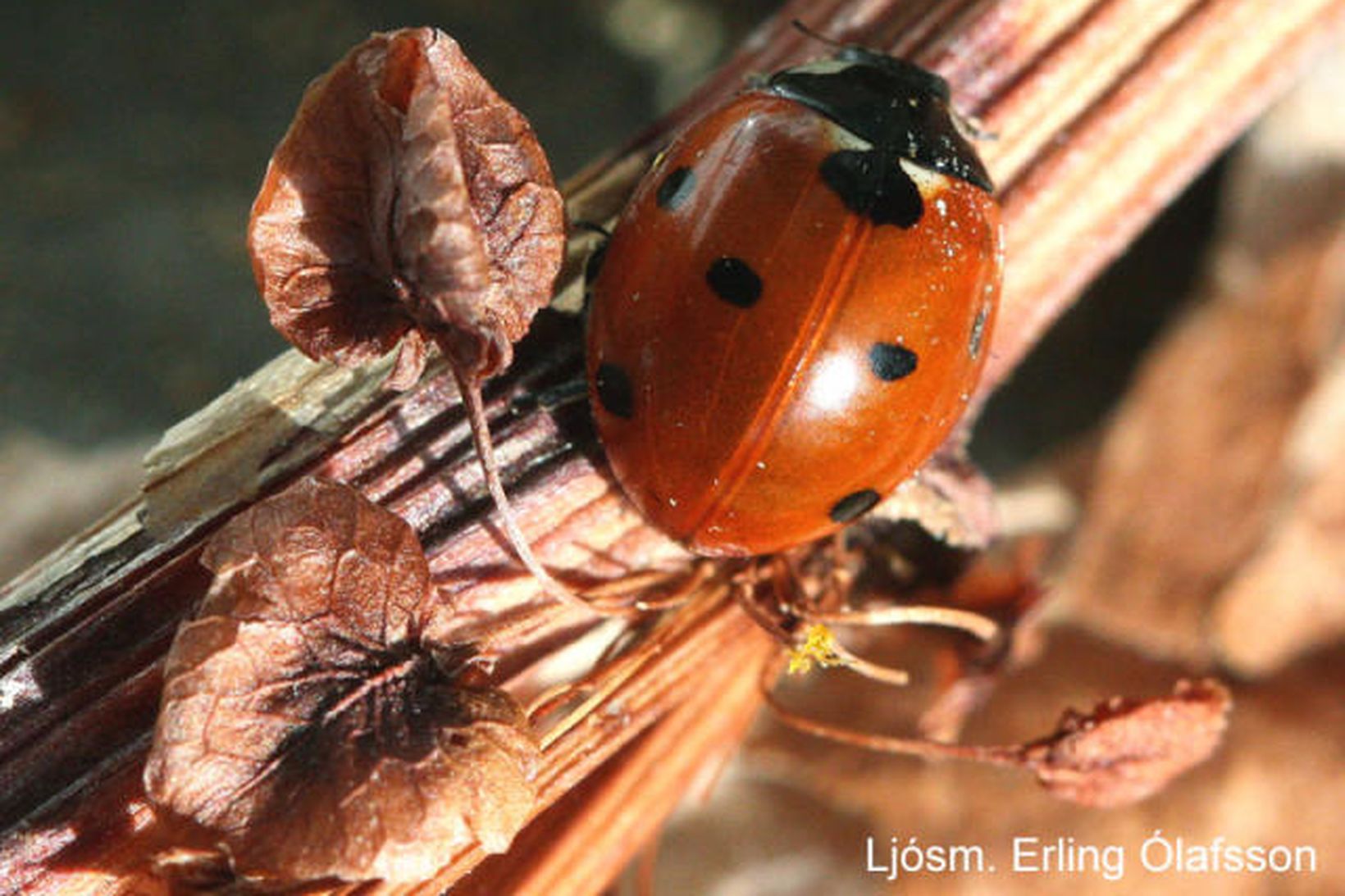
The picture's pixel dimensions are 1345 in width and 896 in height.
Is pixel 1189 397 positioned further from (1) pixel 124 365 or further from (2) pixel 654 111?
(1) pixel 124 365

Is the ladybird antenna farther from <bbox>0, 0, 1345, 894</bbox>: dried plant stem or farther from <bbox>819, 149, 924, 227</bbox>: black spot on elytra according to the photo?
<bbox>819, 149, 924, 227</bbox>: black spot on elytra

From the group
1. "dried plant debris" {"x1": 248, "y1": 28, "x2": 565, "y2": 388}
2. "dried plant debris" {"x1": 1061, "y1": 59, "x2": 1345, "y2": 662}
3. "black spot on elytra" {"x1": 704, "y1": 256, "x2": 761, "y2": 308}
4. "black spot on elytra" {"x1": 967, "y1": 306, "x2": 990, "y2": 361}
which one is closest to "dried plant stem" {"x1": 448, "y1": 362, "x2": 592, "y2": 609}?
"dried plant debris" {"x1": 248, "y1": 28, "x2": 565, "y2": 388}

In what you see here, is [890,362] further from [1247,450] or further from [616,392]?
[1247,450]

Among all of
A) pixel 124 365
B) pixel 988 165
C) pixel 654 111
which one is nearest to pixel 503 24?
pixel 654 111

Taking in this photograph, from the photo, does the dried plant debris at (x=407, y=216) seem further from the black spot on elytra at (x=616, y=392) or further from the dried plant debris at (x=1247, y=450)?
the dried plant debris at (x=1247, y=450)

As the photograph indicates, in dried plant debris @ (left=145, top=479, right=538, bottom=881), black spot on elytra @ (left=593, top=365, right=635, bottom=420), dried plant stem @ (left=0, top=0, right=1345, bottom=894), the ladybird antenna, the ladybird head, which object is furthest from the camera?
the ladybird antenna

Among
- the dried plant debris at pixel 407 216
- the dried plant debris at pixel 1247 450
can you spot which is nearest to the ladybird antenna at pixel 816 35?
the dried plant debris at pixel 407 216
